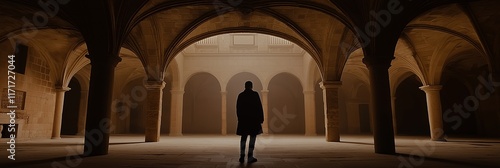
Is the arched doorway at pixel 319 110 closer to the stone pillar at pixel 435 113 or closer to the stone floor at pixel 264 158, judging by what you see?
the stone pillar at pixel 435 113

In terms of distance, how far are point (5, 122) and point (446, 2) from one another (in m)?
15.1

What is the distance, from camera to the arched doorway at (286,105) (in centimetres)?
2180

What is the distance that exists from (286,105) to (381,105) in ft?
51.9

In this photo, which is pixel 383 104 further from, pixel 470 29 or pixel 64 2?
pixel 64 2

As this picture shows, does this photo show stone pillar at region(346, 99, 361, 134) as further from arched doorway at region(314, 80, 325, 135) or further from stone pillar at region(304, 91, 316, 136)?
stone pillar at region(304, 91, 316, 136)

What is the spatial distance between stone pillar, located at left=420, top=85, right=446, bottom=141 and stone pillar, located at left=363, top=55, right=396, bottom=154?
22.8ft

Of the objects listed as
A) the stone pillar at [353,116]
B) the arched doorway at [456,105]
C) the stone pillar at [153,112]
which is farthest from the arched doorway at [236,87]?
the arched doorway at [456,105]

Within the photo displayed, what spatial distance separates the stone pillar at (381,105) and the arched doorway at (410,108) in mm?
16076

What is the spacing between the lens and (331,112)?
11.1 meters

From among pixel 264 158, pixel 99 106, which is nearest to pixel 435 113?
pixel 264 158

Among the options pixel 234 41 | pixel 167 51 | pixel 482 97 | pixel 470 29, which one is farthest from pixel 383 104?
pixel 482 97

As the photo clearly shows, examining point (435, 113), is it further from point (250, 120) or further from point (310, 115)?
point (250, 120)

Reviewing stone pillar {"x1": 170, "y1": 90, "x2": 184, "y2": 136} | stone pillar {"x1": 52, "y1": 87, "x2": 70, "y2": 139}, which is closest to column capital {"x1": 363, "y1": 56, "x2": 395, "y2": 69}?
stone pillar {"x1": 170, "y1": 90, "x2": 184, "y2": 136}

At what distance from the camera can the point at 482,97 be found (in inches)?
668
